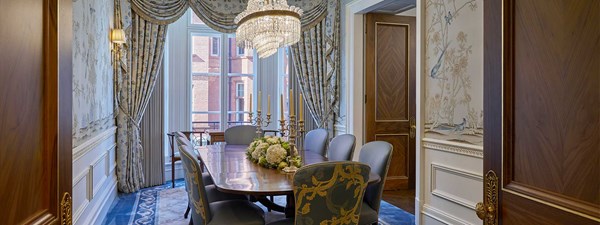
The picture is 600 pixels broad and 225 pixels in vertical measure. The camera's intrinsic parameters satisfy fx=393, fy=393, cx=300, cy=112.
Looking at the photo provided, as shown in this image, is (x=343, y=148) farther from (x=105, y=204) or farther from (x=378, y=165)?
(x=105, y=204)

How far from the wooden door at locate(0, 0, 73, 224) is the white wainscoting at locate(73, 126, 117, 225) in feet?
6.03

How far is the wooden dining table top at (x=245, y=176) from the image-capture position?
2.13 m

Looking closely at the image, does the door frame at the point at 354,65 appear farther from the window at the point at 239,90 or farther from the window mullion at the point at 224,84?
the window mullion at the point at 224,84

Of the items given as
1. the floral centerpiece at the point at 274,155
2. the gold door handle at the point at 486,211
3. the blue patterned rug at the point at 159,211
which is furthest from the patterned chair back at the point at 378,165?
the gold door handle at the point at 486,211

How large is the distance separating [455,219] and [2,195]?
9.50 ft

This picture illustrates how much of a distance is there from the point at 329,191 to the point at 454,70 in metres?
1.56

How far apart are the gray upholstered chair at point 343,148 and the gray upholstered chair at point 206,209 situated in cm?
100

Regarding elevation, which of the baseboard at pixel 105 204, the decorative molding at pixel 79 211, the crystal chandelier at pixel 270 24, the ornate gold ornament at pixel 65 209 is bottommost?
the baseboard at pixel 105 204

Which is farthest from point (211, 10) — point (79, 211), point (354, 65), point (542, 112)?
point (542, 112)

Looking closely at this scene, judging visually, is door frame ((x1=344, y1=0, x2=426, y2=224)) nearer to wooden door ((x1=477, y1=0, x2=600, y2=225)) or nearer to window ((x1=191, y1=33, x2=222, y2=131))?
window ((x1=191, y1=33, x2=222, y2=131))

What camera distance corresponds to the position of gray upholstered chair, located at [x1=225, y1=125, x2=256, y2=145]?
4.64 metres

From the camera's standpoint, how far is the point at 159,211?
4.01 meters

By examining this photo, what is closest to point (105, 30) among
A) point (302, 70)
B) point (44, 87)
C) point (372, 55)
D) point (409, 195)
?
point (302, 70)

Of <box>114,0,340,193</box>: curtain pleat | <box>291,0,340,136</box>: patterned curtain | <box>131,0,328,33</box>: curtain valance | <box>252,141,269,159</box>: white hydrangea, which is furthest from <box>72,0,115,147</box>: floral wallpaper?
<box>291,0,340,136</box>: patterned curtain
